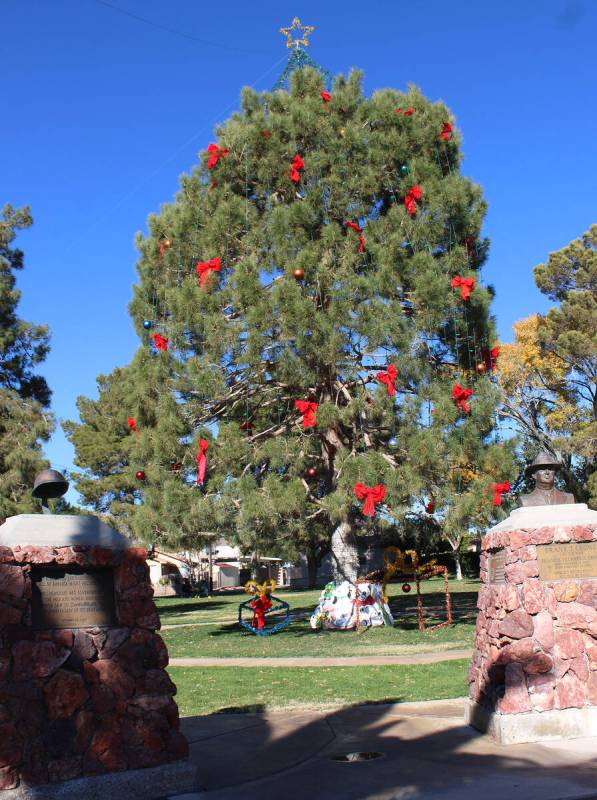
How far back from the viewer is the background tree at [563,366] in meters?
28.4

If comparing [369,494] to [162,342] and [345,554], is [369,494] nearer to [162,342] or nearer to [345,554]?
[345,554]

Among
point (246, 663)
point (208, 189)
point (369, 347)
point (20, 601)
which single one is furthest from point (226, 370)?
point (20, 601)

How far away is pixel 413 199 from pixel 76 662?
14.4 m

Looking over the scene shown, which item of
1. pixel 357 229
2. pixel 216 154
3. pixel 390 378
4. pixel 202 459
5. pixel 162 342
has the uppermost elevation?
pixel 216 154

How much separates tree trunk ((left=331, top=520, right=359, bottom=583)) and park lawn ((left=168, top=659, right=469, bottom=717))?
21.0 feet

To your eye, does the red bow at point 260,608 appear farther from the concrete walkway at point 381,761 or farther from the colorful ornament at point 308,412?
the concrete walkway at point 381,761

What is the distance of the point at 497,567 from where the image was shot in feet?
21.4

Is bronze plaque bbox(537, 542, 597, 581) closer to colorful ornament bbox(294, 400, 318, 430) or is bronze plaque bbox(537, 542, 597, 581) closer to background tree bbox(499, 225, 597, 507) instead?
colorful ornament bbox(294, 400, 318, 430)

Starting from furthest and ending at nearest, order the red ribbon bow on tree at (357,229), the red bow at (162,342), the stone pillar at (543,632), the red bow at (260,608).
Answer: the red bow at (162,342)
the red bow at (260,608)
the red ribbon bow on tree at (357,229)
the stone pillar at (543,632)

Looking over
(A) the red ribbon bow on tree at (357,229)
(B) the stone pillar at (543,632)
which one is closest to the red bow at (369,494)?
(A) the red ribbon bow on tree at (357,229)

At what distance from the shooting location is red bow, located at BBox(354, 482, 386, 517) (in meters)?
15.5

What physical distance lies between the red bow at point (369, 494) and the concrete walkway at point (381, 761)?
803 cm

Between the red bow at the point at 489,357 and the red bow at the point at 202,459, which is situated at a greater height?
the red bow at the point at 489,357

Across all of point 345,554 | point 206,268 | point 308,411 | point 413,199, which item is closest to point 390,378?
point 308,411
